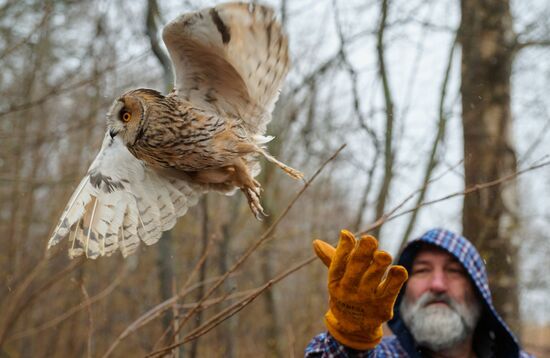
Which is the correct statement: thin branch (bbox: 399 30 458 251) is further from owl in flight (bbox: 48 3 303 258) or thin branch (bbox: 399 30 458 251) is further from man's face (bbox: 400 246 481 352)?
owl in flight (bbox: 48 3 303 258)

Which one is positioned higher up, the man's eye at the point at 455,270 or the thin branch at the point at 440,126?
the thin branch at the point at 440,126

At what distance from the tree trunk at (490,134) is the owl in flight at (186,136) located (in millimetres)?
1838

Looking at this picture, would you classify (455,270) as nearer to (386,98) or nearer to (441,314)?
(441,314)

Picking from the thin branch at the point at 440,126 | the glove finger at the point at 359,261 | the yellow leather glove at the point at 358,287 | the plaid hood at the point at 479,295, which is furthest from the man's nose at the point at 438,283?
the glove finger at the point at 359,261

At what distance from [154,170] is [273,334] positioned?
9.35 ft

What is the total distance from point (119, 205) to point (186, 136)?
44 cm

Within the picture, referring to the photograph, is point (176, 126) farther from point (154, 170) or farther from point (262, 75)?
point (262, 75)

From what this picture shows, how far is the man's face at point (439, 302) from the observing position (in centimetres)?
274

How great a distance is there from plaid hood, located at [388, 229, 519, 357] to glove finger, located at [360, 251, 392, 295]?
2.88ft

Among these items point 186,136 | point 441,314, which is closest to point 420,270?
point 441,314

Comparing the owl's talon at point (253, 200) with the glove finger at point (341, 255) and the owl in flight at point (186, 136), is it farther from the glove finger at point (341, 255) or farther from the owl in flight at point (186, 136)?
the glove finger at point (341, 255)

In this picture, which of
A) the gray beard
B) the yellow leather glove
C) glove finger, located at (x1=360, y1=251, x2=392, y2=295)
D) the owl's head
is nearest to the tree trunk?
the gray beard

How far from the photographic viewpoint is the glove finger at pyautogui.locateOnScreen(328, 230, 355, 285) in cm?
198

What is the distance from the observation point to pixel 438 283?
287cm
